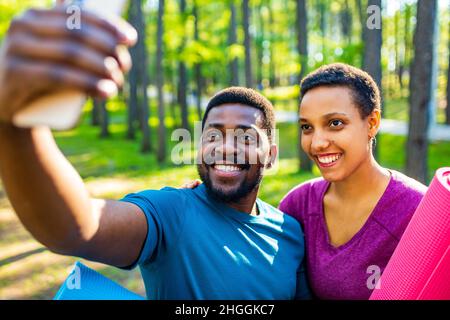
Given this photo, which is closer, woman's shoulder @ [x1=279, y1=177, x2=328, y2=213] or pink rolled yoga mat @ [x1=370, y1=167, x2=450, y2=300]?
pink rolled yoga mat @ [x1=370, y1=167, x2=450, y2=300]

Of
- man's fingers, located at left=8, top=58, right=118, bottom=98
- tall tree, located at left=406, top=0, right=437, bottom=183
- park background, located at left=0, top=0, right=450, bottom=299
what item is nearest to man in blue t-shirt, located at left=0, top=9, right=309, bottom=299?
man's fingers, located at left=8, top=58, right=118, bottom=98

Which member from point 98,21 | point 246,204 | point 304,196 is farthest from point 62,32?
point 304,196

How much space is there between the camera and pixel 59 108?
34.7 inches

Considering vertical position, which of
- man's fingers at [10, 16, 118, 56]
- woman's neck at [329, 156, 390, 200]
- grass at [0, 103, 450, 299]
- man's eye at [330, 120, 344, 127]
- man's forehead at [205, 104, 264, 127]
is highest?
man's fingers at [10, 16, 118, 56]

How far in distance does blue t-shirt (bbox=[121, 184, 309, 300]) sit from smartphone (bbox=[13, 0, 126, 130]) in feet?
3.50

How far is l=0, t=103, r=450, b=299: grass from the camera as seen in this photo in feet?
20.9

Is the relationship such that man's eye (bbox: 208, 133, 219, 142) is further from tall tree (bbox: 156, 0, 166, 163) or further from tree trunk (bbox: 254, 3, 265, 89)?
Answer: tree trunk (bbox: 254, 3, 265, 89)

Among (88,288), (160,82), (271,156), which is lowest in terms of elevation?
(88,288)

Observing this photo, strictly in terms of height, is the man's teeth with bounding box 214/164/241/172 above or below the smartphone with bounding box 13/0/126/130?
below

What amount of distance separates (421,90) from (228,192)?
23.4 ft

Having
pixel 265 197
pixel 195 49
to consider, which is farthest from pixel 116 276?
pixel 195 49

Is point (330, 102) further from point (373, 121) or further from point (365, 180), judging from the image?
point (365, 180)

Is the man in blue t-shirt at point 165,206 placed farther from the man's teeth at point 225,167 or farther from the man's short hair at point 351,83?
the man's short hair at point 351,83
